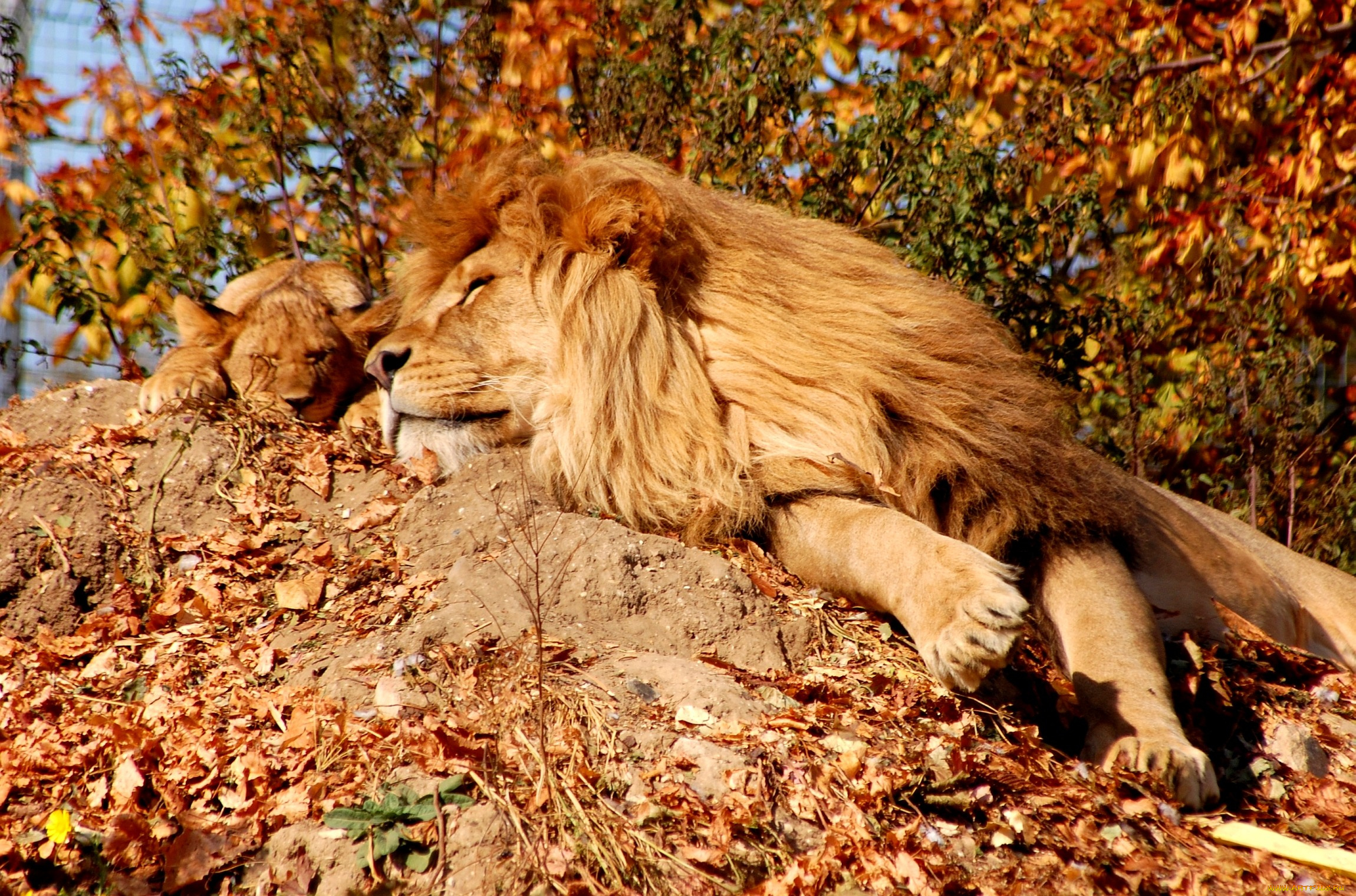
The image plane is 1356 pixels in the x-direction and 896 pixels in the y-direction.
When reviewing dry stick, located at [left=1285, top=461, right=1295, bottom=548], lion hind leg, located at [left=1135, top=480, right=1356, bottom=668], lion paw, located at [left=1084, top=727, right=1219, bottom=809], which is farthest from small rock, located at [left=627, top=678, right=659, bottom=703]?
dry stick, located at [left=1285, top=461, right=1295, bottom=548]

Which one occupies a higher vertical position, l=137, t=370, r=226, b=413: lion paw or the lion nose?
the lion nose

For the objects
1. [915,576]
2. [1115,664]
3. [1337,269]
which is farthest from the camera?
[1337,269]

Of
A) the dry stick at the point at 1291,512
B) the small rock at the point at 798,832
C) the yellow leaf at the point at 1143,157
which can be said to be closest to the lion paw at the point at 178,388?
the small rock at the point at 798,832

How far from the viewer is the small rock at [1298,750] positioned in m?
3.12

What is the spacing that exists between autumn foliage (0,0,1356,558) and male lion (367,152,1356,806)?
1.05 meters

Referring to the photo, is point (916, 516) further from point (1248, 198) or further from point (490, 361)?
point (1248, 198)

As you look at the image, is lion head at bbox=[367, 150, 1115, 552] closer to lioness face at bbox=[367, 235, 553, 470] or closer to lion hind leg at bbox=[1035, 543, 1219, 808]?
lioness face at bbox=[367, 235, 553, 470]

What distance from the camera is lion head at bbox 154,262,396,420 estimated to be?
160 inches

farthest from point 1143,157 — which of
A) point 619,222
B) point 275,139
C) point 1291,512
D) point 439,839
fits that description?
point 439,839

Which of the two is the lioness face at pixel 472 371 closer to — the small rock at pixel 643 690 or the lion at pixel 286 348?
the lion at pixel 286 348

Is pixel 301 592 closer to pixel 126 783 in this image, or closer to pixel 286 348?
pixel 126 783

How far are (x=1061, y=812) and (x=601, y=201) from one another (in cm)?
214

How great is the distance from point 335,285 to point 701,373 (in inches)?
66.9

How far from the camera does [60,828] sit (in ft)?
7.42
